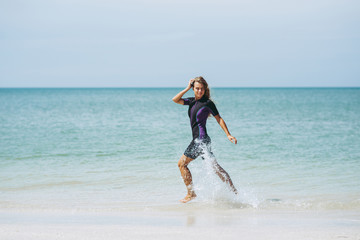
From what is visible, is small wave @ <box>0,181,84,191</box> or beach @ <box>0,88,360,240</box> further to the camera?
small wave @ <box>0,181,84,191</box>

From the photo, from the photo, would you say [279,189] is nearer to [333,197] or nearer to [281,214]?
[333,197]

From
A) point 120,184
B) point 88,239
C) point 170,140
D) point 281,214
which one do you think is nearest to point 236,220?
point 281,214

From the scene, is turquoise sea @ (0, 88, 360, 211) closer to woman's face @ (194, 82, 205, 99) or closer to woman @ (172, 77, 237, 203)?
woman @ (172, 77, 237, 203)

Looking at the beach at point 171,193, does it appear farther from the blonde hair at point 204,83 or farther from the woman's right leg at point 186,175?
the blonde hair at point 204,83

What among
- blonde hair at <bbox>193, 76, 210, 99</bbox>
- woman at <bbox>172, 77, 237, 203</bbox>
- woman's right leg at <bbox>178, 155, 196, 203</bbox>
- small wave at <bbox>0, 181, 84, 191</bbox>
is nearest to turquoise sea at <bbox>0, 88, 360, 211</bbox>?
small wave at <bbox>0, 181, 84, 191</bbox>

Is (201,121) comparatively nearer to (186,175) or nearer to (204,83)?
(204,83)

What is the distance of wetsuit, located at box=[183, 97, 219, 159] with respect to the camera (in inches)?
256

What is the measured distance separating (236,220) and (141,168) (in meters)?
4.72

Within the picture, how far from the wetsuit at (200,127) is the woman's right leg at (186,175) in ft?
0.40

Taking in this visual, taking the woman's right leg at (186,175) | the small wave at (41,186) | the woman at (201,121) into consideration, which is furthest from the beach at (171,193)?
the woman at (201,121)

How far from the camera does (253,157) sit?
38.7 ft

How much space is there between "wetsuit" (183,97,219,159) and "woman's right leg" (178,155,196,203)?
12 centimetres

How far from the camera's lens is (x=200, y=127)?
661 centimetres

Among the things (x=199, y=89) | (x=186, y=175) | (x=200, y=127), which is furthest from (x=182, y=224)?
(x=199, y=89)
